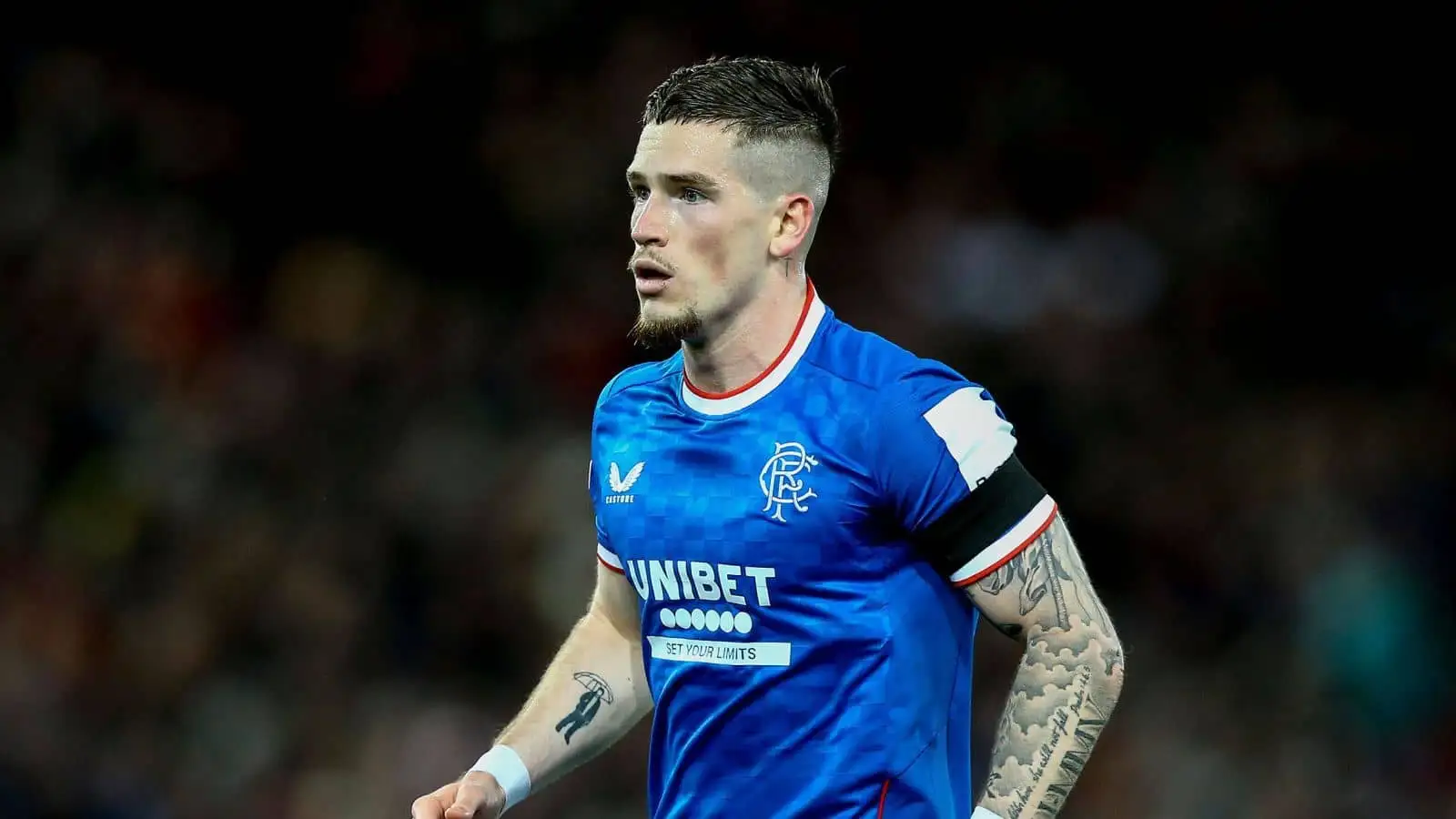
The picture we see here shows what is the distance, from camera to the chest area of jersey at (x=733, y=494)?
3.01 metres

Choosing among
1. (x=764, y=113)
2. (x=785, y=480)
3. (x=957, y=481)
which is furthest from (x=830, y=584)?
(x=764, y=113)

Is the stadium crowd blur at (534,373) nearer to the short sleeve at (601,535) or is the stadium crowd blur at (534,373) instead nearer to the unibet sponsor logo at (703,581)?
the short sleeve at (601,535)

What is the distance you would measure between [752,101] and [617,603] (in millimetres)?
1113

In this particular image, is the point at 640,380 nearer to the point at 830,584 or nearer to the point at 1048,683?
the point at 830,584

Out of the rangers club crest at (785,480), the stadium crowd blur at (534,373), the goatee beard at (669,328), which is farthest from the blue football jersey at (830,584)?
the stadium crowd blur at (534,373)

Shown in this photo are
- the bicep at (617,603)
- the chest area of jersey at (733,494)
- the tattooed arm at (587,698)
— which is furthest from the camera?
the bicep at (617,603)

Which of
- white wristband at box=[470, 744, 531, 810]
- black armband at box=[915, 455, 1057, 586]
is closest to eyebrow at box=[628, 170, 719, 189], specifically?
black armband at box=[915, 455, 1057, 586]

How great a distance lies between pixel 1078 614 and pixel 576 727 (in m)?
1.14

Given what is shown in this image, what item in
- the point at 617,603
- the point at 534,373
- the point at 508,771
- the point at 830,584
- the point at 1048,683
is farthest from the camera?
the point at 534,373

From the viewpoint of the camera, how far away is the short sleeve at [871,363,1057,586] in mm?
2916

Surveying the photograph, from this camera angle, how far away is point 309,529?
746cm

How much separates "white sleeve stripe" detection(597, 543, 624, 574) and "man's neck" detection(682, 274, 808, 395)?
1.57 feet

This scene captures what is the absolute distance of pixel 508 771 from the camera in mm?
3398

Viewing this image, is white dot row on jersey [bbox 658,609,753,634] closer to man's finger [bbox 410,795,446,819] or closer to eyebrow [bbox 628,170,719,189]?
man's finger [bbox 410,795,446,819]
